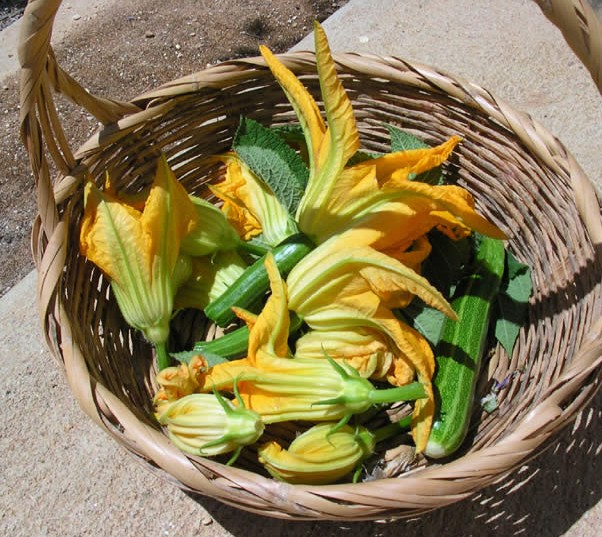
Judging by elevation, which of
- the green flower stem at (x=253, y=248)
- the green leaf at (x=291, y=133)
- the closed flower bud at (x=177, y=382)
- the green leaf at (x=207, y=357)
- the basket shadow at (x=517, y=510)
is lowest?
the basket shadow at (x=517, y=510)

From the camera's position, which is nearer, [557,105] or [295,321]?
[295,321]

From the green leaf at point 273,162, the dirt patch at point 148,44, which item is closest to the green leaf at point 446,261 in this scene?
the green leaf at point 273,162

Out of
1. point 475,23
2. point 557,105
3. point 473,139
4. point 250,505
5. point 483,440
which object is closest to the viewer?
point 250,505

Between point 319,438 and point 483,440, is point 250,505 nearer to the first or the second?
point 319,438

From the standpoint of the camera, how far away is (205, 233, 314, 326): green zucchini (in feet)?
4.58

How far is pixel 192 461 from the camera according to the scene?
1.09m

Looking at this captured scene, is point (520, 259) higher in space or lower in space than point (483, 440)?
higher

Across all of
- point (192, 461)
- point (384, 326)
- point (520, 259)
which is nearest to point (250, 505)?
point (192, 461)

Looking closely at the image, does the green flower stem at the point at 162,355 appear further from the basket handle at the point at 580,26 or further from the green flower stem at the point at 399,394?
the basket handle at the point at 580,26

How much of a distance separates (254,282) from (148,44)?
1711 millimetres

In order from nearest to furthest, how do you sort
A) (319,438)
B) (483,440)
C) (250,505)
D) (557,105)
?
(250,505) < (319,438) < (483,440) < (557,105)

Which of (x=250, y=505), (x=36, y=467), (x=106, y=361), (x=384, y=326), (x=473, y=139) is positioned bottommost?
(x=36, y=467)

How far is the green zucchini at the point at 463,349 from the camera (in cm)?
128

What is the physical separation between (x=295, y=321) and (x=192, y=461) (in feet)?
1.33
